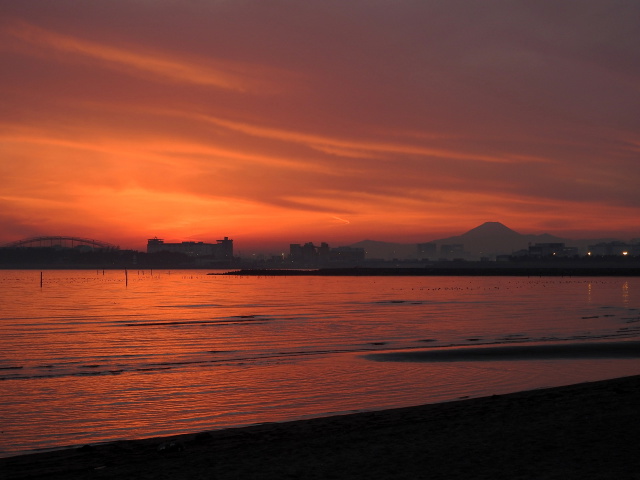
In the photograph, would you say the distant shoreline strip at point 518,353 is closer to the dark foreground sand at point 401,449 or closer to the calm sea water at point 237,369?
the calm sea water at point 237,369

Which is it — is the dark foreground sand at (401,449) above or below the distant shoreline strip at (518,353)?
above

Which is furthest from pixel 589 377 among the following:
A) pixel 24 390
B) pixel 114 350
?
pixel 114 350

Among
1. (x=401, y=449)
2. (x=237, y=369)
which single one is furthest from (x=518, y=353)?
(x=401, y=449)

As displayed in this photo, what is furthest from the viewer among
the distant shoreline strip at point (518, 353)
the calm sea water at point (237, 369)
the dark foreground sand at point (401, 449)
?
the distant shoreline strip at point (518, 353)

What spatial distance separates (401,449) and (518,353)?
66.6ft

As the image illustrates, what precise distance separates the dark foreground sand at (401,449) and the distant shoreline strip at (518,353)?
13.2 metres

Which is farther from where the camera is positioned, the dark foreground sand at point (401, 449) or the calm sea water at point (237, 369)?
the calm sea water at point (237, 369)

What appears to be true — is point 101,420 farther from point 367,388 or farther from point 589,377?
point 589,377

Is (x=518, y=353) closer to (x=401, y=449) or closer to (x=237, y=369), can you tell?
(x=237, y=369)

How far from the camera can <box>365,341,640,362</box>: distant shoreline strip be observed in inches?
1144

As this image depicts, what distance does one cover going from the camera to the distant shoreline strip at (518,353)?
2906cm

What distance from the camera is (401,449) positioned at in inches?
467

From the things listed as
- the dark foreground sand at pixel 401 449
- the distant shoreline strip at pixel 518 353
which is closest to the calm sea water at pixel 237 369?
the distant shoreline strip at pixel 518 353

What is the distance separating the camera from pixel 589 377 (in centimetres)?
2328
